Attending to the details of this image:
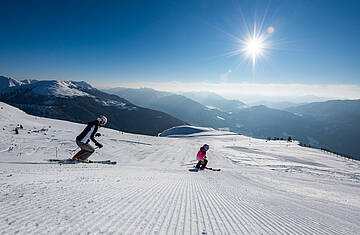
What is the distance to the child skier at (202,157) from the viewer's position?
11.9 meters

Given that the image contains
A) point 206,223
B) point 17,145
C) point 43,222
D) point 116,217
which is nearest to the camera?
point 43,222

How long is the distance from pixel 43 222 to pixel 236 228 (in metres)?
3.08

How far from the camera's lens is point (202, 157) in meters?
12.1

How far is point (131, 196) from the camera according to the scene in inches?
164

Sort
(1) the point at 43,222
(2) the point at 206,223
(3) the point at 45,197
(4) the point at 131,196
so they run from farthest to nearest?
(4) the point at 131,196 → (3) the point at 45,197 → (2) the point at 206,223 → (1) the point at 43,222

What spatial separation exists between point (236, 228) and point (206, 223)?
54cm

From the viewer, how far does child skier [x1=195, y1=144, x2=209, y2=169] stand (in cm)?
1187

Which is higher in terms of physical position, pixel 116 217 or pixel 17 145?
pixel 116 217

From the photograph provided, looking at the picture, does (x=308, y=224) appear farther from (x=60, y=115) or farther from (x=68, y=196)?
(x=60, y=115)

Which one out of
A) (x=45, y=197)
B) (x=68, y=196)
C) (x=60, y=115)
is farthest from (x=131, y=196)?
(x=60, y=115)

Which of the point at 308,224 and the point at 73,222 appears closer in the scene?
the point at 73,222

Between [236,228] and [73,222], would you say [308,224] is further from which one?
[73,222]

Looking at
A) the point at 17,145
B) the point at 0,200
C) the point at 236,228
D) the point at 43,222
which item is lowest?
the point at 17,145

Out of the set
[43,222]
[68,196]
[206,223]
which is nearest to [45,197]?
[68,196]
